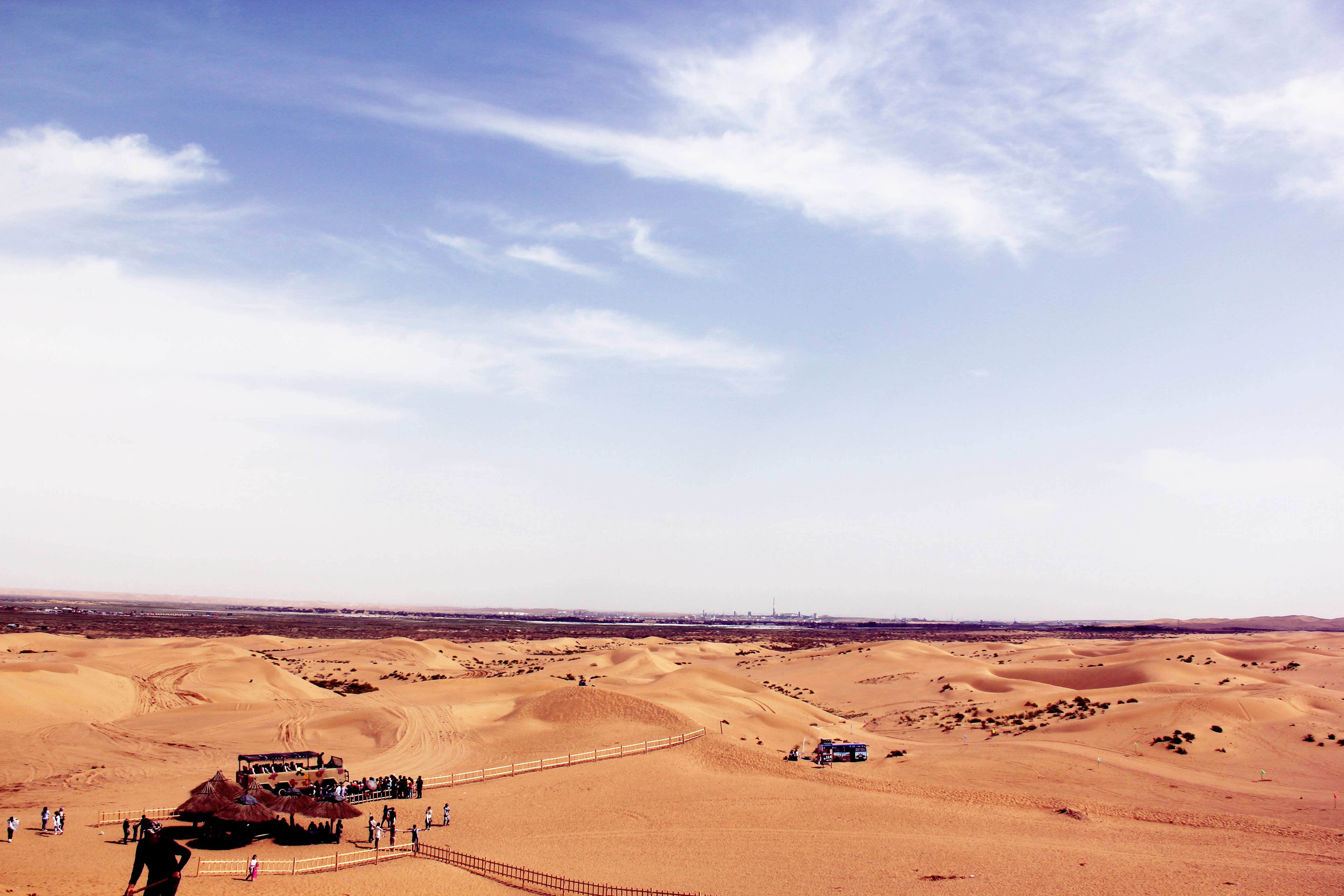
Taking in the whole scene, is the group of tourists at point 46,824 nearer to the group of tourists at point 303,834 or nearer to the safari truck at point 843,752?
the group of tourists at point 303,834

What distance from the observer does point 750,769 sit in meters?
38.6

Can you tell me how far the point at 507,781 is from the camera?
118 ft

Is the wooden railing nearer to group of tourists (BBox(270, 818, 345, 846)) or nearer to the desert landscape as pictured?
the desert landscape

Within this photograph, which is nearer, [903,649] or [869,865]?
[869,865]

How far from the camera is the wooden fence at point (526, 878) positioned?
21.9m

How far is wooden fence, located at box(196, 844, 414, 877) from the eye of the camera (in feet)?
73.9

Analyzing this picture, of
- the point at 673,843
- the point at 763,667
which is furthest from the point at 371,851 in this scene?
the point at 763,667

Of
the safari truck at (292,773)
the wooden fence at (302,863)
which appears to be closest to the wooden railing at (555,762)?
the safari truck at (292,773)

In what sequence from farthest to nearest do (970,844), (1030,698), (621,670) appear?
(621,670) → (1030,698) → (970,844)

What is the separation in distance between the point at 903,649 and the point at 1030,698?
33.5 metres

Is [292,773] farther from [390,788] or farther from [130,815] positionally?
[130,815]

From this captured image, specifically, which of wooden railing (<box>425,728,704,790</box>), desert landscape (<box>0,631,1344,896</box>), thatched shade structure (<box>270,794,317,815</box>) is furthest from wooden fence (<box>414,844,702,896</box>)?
wooden railing (<box>425,728,704,790</box>)

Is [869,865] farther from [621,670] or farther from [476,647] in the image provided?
[476,647]

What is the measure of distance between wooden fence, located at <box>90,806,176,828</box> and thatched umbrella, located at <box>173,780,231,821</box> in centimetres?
164
